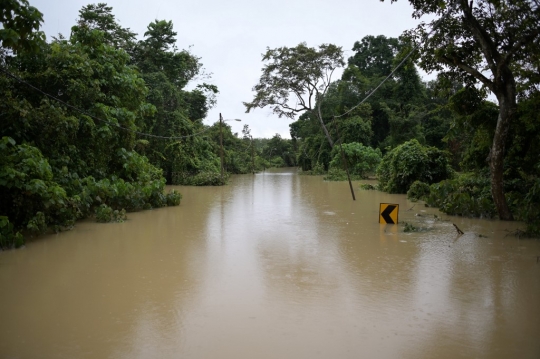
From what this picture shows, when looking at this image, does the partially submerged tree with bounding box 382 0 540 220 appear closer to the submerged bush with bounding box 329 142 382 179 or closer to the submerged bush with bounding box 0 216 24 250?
the submerged bush with bounding box 0 216 24 250

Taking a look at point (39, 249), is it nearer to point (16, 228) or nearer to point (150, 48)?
point (16, 228)

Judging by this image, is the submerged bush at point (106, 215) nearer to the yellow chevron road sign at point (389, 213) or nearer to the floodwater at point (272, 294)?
the floodwater at point (272, 294)

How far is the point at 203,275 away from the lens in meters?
6.94

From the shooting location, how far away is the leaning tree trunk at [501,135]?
10.6 metres

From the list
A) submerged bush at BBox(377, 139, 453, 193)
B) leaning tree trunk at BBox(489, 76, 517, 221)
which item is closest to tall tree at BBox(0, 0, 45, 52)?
leaning tree trunk at BBox(489, 76, 517, 221)

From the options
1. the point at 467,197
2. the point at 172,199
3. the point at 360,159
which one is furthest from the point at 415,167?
the point at 360,159

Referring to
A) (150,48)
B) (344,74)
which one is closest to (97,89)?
(150,48)

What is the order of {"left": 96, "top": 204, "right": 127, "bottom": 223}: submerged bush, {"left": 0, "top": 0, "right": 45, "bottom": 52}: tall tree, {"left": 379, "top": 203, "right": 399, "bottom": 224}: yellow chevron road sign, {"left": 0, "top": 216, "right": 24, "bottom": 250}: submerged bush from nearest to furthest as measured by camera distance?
{"left": 0, "top": 0, "right": 45, "bottom": 52}: tall tree < {"left": 0, "top": 216, "right": 24, "bottom": 250}: submerged bush < {"left": 379, "top": 203, "right": 399, "bottom": 224}: yellow chevron road sign < {"left": 96, "top": 204, "right": 127, "bottom": 223}: submerged bush

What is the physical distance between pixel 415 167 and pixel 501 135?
29.9 ft

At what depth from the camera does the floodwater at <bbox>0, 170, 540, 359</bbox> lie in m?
4.42

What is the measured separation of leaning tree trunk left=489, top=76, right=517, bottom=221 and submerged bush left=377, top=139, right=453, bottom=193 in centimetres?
804

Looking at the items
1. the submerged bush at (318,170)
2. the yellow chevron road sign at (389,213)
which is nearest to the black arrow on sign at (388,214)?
the yellow chevron road sign at (389,213)

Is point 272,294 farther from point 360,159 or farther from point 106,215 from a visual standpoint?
point 360,159

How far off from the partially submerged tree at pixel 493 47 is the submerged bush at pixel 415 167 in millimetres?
7881
